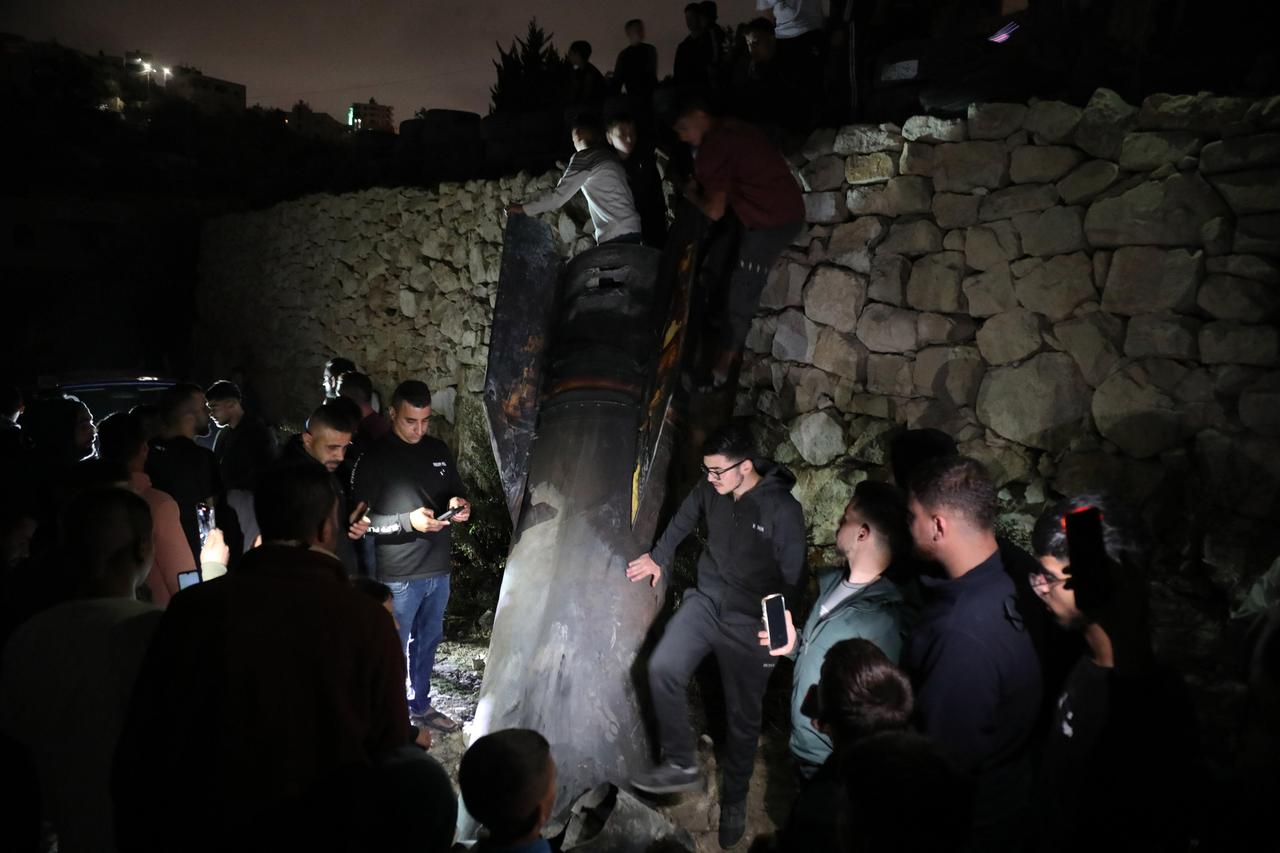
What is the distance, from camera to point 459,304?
812 centimetres

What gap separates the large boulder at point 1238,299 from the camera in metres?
3.27

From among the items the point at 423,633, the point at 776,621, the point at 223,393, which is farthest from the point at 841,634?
the point at 223,393

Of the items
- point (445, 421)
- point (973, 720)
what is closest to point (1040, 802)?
point (973, 720)

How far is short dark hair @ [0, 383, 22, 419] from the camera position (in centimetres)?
559

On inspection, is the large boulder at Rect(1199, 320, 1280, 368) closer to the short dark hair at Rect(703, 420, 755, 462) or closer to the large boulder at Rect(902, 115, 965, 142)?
the large boulder at Rect(902, 115, 965, 142)

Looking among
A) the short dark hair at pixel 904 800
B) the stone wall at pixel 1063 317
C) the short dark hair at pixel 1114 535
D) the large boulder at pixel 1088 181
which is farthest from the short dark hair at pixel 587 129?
the short dark hair at pixel 904 800

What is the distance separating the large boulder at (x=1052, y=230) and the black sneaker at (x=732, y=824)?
9.66 feet

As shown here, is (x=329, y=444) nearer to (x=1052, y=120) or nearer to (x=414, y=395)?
(x=414, y=395)

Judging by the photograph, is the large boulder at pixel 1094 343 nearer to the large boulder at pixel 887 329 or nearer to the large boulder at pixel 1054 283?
the large boulder at pixel 1054 283

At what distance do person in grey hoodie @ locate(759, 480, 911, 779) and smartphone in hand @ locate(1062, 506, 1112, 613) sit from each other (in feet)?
2.49

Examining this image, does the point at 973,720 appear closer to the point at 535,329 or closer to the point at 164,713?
the point at 164,713

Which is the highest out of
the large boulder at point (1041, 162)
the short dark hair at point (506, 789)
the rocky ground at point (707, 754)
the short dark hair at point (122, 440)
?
the large boulder at point (1041, 162)

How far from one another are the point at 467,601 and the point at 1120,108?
499 centimetres

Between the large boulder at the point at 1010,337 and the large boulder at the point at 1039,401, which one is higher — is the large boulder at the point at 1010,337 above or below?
above
